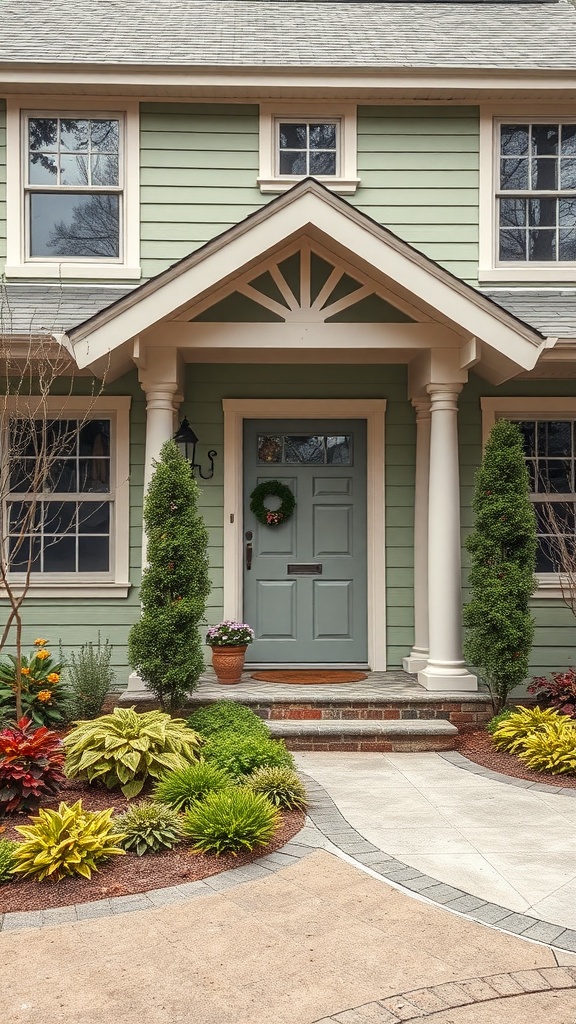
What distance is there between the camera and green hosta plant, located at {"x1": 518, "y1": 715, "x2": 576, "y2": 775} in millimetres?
5426

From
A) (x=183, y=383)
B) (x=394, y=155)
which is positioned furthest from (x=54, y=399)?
(x=394, y=155)

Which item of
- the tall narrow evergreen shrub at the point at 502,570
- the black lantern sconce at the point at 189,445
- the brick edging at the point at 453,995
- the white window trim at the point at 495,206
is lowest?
the brick edging at the point at 453,995

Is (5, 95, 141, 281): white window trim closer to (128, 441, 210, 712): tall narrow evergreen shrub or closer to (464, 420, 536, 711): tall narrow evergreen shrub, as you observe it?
(128, 441, 210, 712): tall narrow evergreen shrub

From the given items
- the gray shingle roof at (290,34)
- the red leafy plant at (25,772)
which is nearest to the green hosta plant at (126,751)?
the red leafy plant at (25,772)

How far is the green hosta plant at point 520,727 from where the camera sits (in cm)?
588

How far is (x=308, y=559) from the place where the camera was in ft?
25.1

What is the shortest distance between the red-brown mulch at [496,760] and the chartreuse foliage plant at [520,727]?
7 cm

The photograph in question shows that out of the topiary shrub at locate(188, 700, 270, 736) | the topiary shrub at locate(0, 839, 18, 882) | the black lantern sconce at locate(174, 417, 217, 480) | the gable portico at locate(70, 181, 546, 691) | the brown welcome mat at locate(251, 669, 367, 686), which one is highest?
the gable portico at locate(70, 181, 546, 691)

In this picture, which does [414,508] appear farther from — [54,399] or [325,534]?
[54,399]

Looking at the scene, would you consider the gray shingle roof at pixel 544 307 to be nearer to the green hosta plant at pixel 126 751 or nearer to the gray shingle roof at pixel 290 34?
the gray shingle roof at pixel 290 34

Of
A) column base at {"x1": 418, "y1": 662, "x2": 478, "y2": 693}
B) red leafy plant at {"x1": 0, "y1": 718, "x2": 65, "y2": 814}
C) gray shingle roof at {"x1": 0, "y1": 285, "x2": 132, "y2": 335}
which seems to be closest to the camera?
red leafy plant at {"x1": 0, "y1": 718, "x2": 65, "y2": 814}

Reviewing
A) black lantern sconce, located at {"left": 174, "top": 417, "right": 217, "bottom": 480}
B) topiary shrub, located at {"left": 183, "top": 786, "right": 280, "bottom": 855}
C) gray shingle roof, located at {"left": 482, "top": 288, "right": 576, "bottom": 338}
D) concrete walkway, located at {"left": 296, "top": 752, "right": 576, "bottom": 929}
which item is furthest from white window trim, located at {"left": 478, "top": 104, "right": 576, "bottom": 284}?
topiary shrub, located at {"left": 183, "top": 786, "right": 280, "bottom": 855}

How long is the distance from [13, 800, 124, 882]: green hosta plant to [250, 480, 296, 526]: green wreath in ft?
12.9

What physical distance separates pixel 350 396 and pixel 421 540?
151 cm
